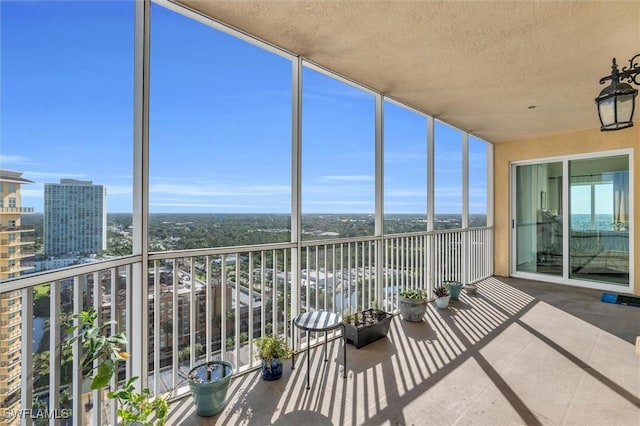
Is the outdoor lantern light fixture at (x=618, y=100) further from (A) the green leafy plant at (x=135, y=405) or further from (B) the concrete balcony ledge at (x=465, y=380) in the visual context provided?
(A) the green leafy plant at (x=135, y=405)

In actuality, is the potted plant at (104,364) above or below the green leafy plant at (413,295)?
above

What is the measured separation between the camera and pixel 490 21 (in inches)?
87.4

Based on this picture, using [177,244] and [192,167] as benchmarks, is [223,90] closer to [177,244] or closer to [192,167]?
[192,167]

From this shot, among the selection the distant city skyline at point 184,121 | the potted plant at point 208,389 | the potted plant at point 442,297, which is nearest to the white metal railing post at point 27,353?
the distant city skyline at point 184,121

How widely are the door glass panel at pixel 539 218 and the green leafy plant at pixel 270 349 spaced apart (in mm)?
5417

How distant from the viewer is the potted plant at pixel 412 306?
3.38m

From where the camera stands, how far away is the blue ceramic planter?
7.45 feet

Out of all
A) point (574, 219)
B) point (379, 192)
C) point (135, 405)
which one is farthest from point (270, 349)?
point (574, 219)

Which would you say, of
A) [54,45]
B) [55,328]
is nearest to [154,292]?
[55,328]

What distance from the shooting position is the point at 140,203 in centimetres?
186

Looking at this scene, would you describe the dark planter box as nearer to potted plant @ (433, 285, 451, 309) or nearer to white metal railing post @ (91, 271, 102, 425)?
potted plant @ (433, 285, 451, 309)

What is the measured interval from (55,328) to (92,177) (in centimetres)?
75

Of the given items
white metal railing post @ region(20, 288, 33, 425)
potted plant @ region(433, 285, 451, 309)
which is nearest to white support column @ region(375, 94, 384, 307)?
potted plant @ region(433, 285, 451, 309)

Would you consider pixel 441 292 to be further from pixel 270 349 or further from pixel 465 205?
pixel 270 349
